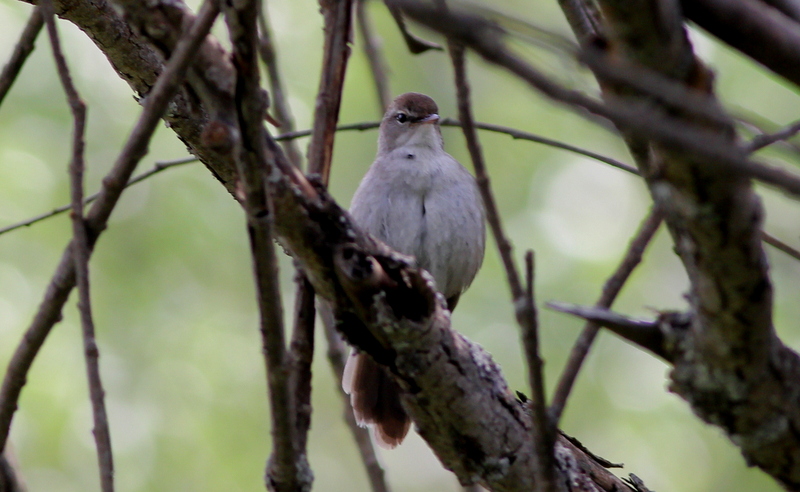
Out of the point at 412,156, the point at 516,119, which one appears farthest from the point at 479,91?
the point at 412,156

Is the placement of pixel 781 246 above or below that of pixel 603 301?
above

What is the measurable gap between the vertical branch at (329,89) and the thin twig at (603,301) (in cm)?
72

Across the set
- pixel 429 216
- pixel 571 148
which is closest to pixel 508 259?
pixel 571 148

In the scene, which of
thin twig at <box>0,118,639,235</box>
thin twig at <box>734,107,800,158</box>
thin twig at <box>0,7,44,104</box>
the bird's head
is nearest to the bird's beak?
the bird's head

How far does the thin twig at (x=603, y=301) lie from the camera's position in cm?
176

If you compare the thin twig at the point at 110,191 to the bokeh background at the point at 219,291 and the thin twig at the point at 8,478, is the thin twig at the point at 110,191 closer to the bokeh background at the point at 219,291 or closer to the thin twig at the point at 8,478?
the thin twig at the point at 8,478

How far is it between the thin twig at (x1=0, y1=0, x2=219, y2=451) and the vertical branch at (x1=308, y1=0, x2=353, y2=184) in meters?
0.39

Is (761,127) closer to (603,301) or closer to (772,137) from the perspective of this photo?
(772,137)

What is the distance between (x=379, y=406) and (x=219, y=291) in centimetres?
363

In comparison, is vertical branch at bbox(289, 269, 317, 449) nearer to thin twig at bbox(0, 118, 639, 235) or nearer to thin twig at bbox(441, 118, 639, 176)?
thin twig at bbox(0, 118, 639, 235)

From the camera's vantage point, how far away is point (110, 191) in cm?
199

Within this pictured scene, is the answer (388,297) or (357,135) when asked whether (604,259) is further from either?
(388,297)

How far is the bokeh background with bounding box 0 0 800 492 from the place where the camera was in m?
6.16

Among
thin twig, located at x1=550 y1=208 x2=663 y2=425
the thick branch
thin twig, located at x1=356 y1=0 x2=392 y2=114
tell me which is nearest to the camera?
the thick branch
